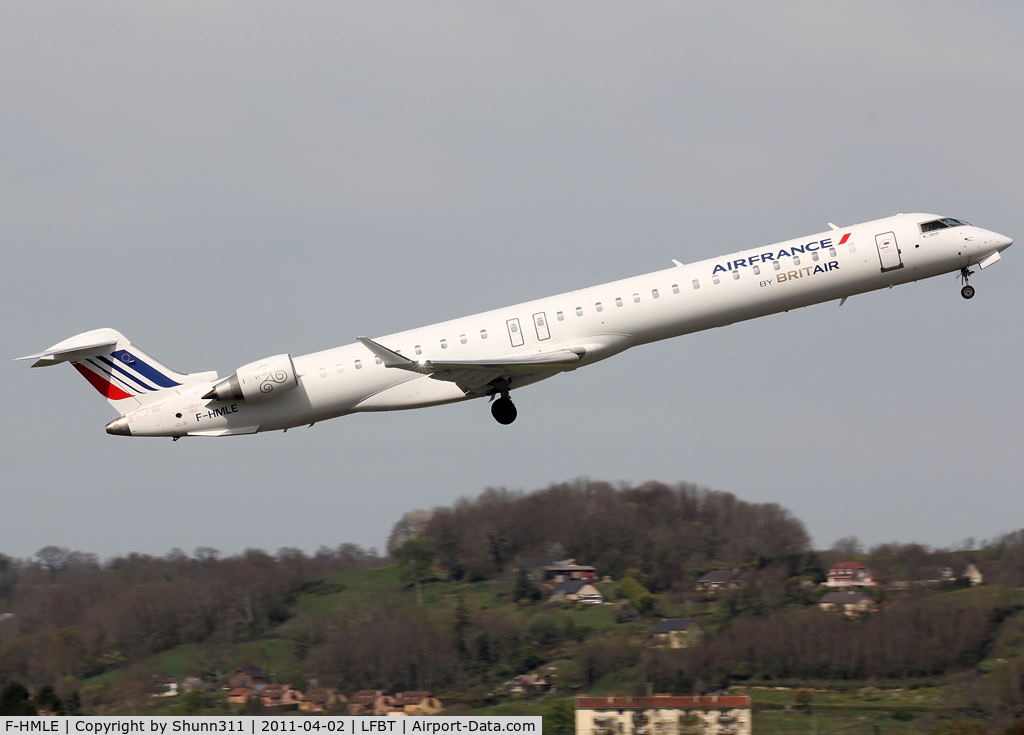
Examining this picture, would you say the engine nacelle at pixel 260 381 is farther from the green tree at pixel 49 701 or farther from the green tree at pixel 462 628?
the green tree at pixel 462 628

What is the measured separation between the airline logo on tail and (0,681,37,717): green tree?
84.8 feet

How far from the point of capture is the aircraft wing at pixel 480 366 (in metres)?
26.3

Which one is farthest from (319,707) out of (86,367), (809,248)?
(809,248)

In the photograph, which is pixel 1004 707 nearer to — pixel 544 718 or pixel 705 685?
pixel 705 685

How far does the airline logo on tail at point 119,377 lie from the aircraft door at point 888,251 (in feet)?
63.1

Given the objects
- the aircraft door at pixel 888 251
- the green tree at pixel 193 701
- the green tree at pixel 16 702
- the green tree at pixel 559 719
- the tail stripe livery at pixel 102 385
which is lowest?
the green tree at pixel 559 719

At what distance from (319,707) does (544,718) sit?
11953mm

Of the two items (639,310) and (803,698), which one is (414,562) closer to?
(803,698)

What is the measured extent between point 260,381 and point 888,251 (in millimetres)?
16574

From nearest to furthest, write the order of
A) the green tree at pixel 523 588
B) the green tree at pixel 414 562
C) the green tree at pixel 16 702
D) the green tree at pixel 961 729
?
the green tree at pixel 961 729 < the green tree at pixel 16 702 < the green tree at pixel 523 588 < the green tree at pixel 414 562

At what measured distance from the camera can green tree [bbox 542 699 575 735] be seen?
164ft

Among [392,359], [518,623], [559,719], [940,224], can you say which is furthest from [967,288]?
[518,623]

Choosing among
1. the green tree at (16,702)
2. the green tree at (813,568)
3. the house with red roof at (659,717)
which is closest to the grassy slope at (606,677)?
the house with red roof at (659,717)

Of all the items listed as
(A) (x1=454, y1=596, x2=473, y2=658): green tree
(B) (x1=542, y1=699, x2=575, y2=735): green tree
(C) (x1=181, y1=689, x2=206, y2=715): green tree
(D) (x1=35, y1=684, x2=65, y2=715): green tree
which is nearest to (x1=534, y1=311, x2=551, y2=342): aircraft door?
(B) (x1=542, y1=699, x2=575, y2=735): green tree
